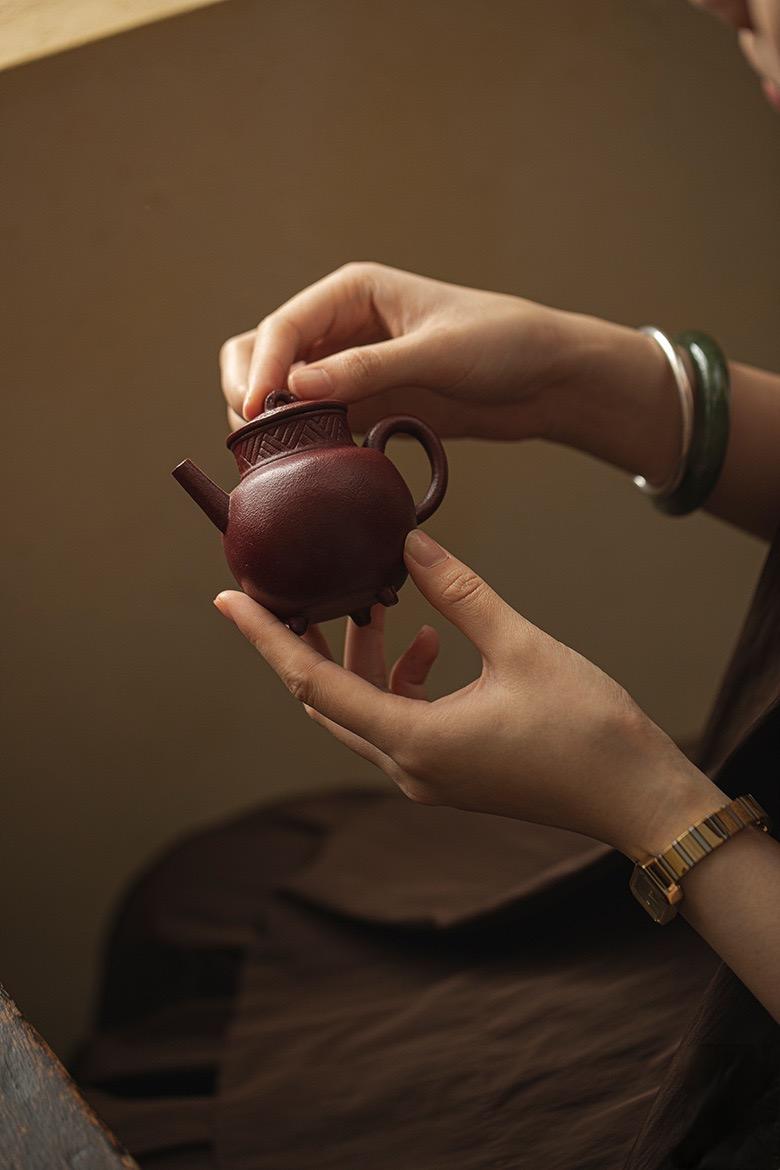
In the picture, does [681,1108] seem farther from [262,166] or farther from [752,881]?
[262,166]

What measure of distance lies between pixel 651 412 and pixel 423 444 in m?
0.49

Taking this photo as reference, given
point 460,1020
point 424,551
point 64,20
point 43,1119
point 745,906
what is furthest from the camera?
point 64,20

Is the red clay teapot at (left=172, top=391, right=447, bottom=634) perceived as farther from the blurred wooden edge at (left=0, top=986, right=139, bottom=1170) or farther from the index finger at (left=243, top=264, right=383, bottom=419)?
the blurred wooden edge at (left=0, top=986, right=139, bottom=1170)

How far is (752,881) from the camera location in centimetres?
87

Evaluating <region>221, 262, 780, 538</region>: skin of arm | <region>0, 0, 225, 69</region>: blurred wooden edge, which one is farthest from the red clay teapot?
<region>0, 0, 225, 69</region>: blurred wooden edge

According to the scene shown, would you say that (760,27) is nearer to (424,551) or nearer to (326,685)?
(424,551)

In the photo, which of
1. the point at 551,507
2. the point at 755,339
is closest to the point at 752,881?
the point at 551,507

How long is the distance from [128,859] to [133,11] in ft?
5.68

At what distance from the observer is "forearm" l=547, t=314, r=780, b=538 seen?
1377 millimetres

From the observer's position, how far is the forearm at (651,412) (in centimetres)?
138

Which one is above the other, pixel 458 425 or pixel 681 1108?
pixel 458 425

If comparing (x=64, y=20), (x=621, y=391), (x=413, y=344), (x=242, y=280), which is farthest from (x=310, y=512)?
(x=242, y=280)

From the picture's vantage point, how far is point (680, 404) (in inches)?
55.2

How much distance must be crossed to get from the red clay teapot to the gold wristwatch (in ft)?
1.19
